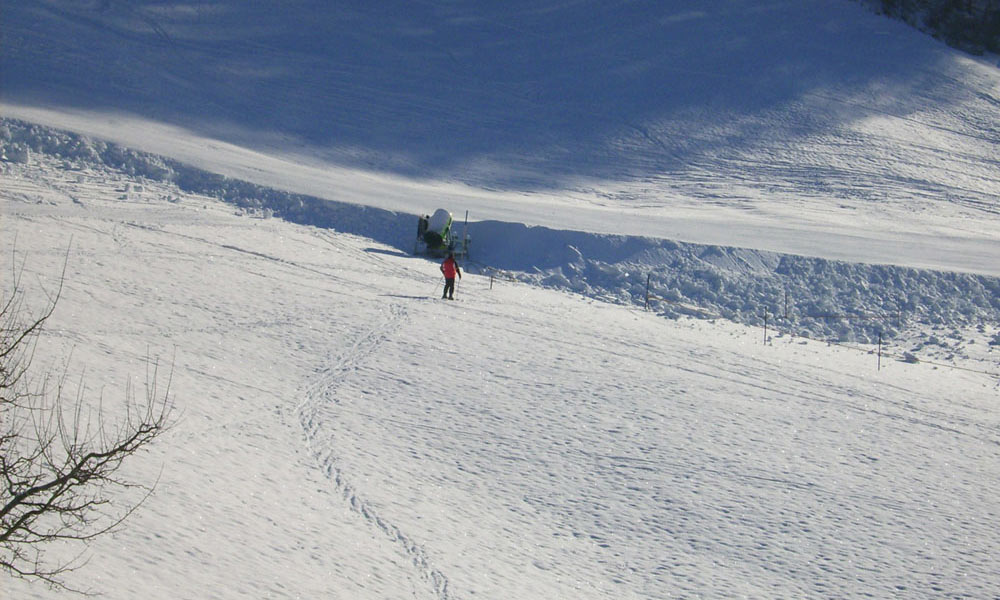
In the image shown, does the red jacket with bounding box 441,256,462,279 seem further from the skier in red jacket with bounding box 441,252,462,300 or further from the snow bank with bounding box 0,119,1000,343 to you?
the snow bank with bounding box 0,119,1000,343

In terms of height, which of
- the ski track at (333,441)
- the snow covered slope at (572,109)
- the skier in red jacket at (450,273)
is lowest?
the ski track at (333,441)

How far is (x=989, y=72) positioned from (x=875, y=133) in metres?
11.5

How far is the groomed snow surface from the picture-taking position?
469 inches

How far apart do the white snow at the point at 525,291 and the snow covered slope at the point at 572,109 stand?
0.23 metres

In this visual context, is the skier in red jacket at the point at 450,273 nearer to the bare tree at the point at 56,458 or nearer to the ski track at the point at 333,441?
the ski track at the point at 333,441

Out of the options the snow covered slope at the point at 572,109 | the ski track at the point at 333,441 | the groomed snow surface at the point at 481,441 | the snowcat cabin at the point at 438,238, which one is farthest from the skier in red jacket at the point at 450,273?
the snow covered slope at the point at 572,109

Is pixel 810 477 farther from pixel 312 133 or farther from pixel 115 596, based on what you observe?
Result: pixel 312 133

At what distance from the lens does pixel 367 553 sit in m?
11.9

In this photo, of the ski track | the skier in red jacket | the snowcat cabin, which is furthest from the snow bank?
the ski track

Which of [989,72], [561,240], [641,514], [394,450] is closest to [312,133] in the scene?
[561,240]

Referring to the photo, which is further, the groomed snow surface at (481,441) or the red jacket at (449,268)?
the red jacket at (449,268)

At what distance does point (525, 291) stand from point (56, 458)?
49.4 feet

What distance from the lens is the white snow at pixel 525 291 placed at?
1275 cm

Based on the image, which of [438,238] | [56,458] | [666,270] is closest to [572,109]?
[666,270]
